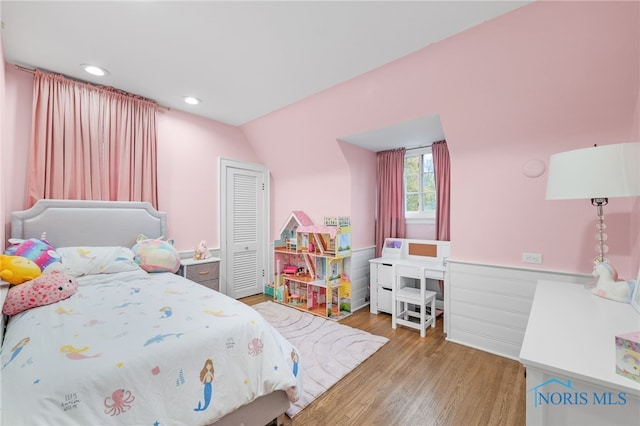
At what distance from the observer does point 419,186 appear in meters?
3.75

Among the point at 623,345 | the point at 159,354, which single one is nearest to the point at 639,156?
the point at 623,345

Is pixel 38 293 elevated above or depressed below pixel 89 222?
below

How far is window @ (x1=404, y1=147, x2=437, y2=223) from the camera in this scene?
3.68m

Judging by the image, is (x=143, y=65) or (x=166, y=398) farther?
(x=143, y=65)

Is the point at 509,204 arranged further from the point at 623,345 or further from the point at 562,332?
the point at 623,345

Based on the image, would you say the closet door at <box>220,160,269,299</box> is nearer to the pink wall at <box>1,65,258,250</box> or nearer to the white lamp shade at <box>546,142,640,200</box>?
the pink wall at <box>1,65,258,250</box>

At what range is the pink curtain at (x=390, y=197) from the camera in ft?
12.5

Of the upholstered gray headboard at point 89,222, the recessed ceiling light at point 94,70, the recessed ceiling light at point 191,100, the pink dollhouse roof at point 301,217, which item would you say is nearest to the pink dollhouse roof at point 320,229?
the pink dollhouse roof at point 301,217

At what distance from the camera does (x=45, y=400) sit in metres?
0.96

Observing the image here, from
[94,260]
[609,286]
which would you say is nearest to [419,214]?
[609,286]

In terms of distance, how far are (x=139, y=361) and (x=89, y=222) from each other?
2.26 meters

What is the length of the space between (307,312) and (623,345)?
3.08 meters

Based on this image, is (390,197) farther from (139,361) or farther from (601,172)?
(139,361)

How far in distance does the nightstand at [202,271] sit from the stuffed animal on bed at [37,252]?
3.71 ft
